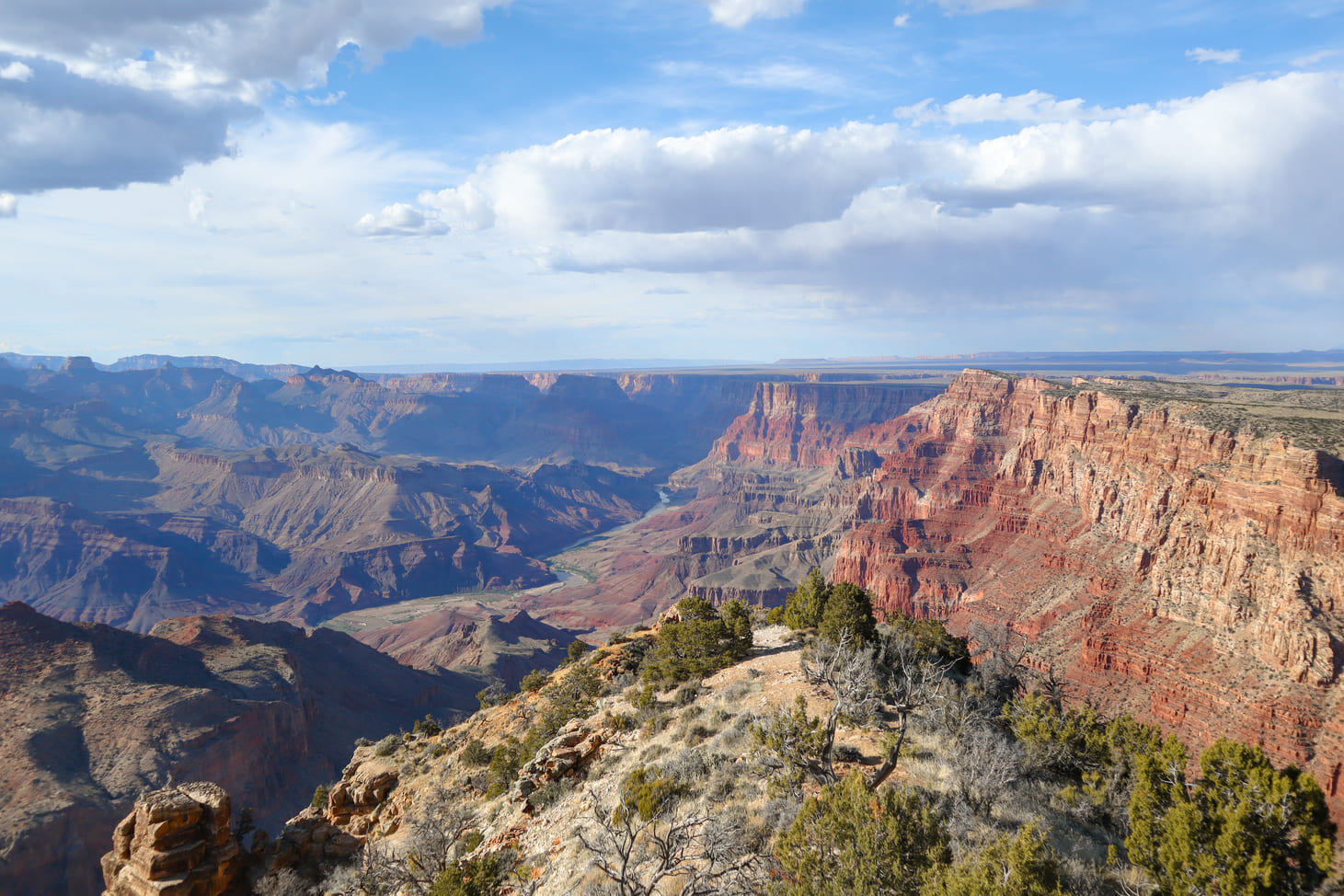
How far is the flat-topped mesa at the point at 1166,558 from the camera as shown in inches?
1700

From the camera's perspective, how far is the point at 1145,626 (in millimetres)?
54625

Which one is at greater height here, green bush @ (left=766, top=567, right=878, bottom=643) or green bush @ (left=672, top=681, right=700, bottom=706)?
green bush @ (left=766, top=567, right=878, bottom=643)

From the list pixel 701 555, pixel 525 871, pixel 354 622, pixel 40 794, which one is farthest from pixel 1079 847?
pixel 354 622

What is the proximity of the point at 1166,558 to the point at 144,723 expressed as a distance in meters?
88.7

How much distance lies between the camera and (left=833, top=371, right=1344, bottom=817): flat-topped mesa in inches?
1700

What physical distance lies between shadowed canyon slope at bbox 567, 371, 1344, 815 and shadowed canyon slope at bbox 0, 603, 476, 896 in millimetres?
63661

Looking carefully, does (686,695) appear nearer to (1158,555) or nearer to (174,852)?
(174,852)

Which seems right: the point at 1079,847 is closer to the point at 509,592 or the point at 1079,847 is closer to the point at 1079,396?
the point at 1079,396

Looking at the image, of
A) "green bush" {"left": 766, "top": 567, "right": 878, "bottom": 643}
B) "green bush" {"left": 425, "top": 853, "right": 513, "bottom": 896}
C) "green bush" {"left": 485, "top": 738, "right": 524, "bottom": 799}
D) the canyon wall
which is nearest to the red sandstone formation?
the canyon wall

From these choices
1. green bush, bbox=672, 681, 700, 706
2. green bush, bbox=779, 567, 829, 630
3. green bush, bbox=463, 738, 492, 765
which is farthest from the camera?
green bush, bbox=779, 567, 829, 630

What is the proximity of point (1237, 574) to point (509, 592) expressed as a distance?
156 metres

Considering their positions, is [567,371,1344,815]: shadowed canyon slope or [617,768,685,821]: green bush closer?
[617,768,685,821]: green bush

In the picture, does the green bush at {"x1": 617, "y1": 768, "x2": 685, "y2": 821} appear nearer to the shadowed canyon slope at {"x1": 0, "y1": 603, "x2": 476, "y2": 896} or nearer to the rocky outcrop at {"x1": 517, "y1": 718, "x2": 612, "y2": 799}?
the rocky outcrop at {"x1": 517, "y1": 718, "x2": 612, "y2": 799}

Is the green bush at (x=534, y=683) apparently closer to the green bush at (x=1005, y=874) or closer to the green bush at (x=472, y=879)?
the green bush at (x=472, y=879)
